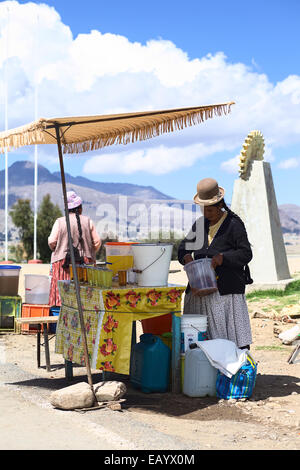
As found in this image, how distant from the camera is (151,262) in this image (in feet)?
19.2

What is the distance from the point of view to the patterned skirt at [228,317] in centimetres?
614

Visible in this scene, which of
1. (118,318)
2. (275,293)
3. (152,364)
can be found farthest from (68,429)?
Result: (275,293)

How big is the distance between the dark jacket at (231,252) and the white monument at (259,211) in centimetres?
926

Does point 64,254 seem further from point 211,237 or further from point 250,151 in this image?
point 250,151

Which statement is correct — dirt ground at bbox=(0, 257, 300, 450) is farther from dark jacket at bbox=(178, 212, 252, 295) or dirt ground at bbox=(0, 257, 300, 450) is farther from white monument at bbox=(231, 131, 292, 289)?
white monument at bbox=(231, 131, 292, 289)

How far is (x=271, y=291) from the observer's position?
1461 cm

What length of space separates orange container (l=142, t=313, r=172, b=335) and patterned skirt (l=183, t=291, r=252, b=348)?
1.46 ft

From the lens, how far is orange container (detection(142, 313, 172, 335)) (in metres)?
6.53

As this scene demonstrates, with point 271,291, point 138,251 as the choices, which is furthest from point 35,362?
point 271,291

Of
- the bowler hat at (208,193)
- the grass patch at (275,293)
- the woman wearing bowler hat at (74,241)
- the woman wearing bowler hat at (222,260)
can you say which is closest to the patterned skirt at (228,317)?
the woman wearing bowler hat at (222,260)

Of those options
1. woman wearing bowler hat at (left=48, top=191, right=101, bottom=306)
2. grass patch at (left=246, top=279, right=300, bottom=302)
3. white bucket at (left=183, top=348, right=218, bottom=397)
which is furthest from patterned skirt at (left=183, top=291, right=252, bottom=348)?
grass patch at (left=246, top=279, right=300, bottom=302)

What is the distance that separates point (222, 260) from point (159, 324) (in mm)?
1060

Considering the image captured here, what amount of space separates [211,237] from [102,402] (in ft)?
5.77

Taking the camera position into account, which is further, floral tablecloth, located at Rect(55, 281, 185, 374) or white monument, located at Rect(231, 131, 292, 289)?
white monument, located at Rect(231, 131, 292, 289)
